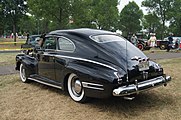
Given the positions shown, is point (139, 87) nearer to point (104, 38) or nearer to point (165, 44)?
point (104, 38)

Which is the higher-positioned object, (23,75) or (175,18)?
(175,18)

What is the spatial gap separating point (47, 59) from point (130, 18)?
184 ft

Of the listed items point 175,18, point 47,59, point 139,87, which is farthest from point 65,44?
point 175,18

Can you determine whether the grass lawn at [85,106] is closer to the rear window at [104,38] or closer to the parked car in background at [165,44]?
the rear window at [104,38]

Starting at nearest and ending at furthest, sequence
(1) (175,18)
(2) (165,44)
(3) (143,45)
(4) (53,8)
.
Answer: (3) (143,45)
(4) (53,8)
(2) (165,44)
(1) (175,18)

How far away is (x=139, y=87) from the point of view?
4.77 meters

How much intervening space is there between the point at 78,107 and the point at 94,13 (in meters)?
40.6

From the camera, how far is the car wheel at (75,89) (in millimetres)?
5289

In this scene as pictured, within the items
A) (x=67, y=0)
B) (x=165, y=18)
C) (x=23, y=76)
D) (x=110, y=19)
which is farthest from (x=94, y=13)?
(x=23, y=76)

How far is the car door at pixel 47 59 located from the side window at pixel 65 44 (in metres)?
0.26

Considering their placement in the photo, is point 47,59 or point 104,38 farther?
point 47,59

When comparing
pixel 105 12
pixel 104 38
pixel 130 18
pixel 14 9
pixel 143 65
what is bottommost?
pixel 143 65

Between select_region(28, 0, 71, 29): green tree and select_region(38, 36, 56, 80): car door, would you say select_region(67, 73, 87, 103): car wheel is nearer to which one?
select_region(38, 36, 56, 80): car door

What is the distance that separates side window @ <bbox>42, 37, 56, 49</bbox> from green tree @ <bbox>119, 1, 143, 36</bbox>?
54.2 meters
